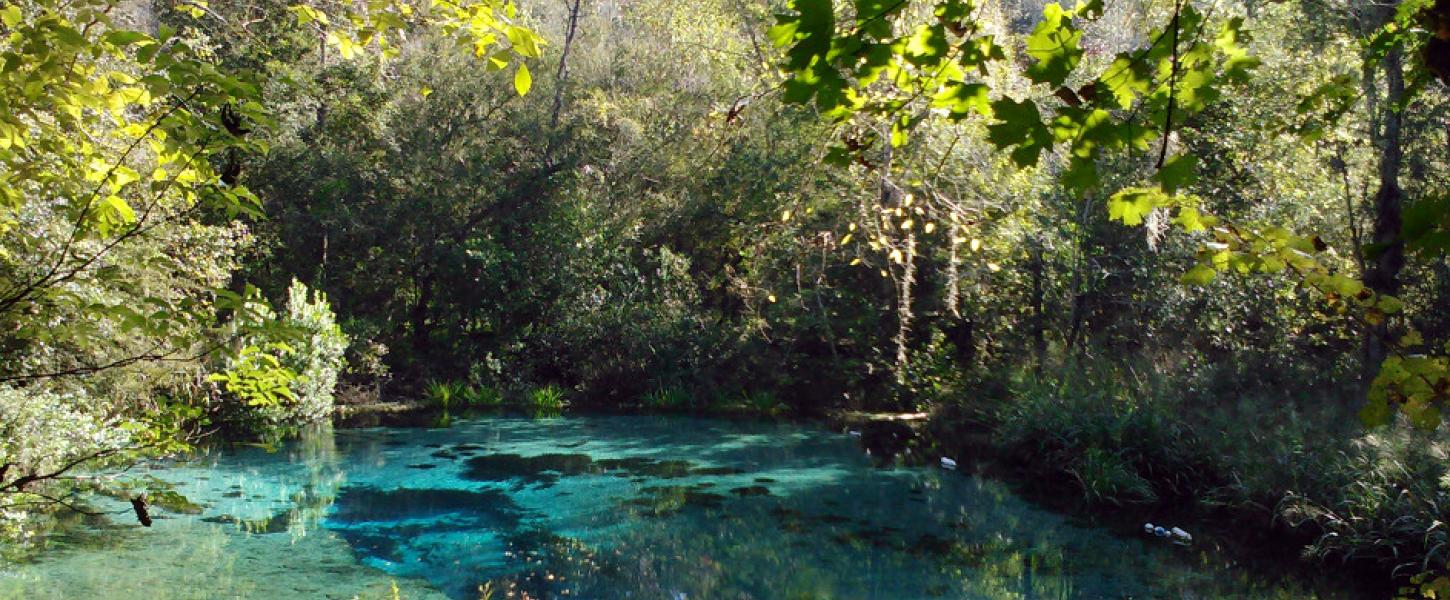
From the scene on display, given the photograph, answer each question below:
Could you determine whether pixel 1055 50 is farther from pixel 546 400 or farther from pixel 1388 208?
pixel 546 400

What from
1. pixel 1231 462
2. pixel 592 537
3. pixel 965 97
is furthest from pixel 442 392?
pixel 965 97

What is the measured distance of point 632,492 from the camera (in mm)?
9266

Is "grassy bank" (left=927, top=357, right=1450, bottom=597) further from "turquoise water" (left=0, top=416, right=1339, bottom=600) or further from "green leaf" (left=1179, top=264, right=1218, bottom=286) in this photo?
"green leaf" (left=1179, top=264, right=1218, bottom=286)

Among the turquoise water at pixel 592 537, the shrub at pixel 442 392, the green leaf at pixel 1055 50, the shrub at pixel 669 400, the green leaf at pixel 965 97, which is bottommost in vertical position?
the turquoise water at pixel 592 537

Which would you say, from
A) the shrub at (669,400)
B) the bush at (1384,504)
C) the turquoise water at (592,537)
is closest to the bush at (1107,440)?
the turquoise water at (592,537)

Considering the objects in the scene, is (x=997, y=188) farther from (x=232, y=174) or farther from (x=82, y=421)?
(x=232, y=174)

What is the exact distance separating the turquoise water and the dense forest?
2.53 ft

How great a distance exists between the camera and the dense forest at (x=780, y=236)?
1.84 metres

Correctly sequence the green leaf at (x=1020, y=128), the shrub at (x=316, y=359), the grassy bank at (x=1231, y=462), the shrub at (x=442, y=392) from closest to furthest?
1. the green leaf at (x=1020, y=128)
2. the grassy bank at (x=1231, y=462)
3. the shrub at (x=316, y=359)
4. the shrub at (x=442, y=392)

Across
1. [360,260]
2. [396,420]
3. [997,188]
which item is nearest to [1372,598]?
[997,188]

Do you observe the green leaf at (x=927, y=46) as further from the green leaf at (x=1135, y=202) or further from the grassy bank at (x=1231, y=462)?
the grassy bank at (x=1231, y=462)

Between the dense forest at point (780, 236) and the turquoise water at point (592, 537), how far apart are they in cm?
77

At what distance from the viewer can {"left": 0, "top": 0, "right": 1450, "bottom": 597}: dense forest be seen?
6.02 feet

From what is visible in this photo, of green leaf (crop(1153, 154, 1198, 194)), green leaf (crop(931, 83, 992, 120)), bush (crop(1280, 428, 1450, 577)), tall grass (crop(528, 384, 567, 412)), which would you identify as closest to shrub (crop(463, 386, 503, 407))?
tall grass (crop(528, 384, 567, 412))
